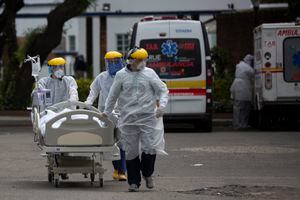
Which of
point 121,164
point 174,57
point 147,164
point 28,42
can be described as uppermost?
point 28,42

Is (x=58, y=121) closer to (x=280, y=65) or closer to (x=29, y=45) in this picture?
(x=280, y=65)

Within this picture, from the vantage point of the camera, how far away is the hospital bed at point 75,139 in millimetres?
12117

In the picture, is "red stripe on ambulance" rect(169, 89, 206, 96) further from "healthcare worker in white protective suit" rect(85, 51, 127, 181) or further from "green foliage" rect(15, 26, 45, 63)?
"healthcare worker in white protective suit" rect(85, 51, 127, 181)

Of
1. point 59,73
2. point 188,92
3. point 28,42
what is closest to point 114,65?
point 59,73

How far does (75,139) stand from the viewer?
1213cm

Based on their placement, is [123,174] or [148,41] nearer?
[123,174]

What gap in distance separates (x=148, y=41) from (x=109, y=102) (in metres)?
10.6

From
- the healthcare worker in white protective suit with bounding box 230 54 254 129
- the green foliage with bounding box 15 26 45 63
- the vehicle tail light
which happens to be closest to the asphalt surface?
the vehicle tail light

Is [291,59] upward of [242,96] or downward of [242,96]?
upward

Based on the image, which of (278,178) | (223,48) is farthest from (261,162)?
(223,48)

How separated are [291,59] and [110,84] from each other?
408 inches

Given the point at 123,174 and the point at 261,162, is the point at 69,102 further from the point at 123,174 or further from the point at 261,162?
the point at 261,162

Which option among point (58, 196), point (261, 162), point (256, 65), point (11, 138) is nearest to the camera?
point (58, 196)

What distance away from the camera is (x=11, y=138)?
71.2 ft
